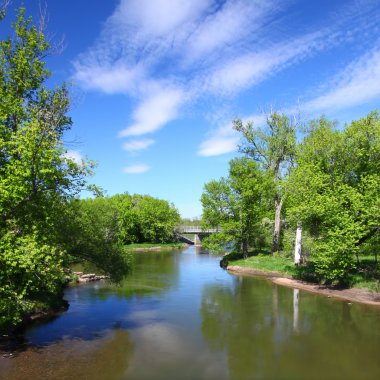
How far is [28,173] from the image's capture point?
17.3 meters

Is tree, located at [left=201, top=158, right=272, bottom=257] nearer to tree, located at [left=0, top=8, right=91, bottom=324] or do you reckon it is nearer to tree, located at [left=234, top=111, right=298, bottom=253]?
tree, located at [left=234, top=111, right=298, bottom=253]

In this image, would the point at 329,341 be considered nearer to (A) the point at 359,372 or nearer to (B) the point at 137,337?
(A) the point at 359,372

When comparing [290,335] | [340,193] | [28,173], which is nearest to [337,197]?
[340,193]

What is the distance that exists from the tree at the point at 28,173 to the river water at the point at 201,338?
3.66m

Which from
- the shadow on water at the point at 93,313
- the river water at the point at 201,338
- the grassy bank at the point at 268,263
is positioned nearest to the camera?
the river water at the point at 201,338

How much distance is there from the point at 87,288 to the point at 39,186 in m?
21.7

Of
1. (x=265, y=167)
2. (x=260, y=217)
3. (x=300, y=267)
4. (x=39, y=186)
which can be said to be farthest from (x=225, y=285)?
(x=39, y=186)

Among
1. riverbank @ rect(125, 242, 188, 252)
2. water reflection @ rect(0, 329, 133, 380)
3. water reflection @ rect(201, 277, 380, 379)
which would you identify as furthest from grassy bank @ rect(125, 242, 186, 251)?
water reflection @ rect(0, 329, 133, 380)

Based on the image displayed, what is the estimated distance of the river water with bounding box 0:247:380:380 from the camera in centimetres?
1806

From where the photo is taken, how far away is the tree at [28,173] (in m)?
17.5

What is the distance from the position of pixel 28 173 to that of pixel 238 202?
39801 millimetres

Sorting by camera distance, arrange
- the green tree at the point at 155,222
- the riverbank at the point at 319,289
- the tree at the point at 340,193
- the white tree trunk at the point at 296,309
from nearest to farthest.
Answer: the white tree trunk at the point at 296,309 → the riverbank at the point at 319,289 → the tree at the point at 340,193 → the green tree at the point at 155,222

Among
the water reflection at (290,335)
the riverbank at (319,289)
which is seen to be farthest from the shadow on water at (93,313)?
the riverbank at (319,289)

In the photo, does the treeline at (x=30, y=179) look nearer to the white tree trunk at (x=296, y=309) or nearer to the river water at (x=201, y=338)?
the river water at (x=201, y=338)
